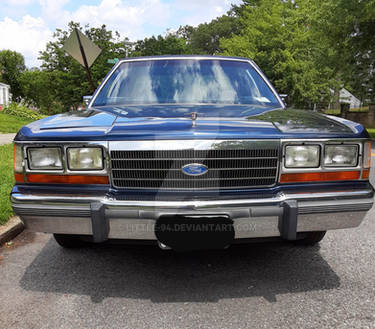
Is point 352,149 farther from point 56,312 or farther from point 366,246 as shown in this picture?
point 56,312

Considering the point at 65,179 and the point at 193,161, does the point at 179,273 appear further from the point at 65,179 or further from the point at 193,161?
the point at 65,179

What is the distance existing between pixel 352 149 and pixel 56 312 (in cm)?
216

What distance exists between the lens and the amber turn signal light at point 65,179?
2.35 meters

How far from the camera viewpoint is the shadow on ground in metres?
2.59

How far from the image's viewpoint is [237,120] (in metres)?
2.52

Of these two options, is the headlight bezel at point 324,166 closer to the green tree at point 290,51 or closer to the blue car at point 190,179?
the blue car at point 190,179

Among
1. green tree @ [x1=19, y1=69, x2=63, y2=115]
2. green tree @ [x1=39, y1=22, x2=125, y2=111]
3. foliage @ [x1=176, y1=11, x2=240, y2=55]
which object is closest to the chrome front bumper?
green tree @ [x1=39, y1=22, x2=125, y2=111]

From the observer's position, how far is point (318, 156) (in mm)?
2395

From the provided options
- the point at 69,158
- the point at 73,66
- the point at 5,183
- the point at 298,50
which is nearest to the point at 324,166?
the point at 69,158

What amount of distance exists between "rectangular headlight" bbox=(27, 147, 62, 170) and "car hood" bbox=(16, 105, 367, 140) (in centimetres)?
8

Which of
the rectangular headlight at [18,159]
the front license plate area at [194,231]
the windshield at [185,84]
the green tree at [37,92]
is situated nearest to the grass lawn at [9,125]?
the windshield at [185,84]

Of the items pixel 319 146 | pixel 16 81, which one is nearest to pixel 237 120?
pixel 319 146

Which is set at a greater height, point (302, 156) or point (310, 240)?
point (302, 156)

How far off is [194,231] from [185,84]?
177 cm
